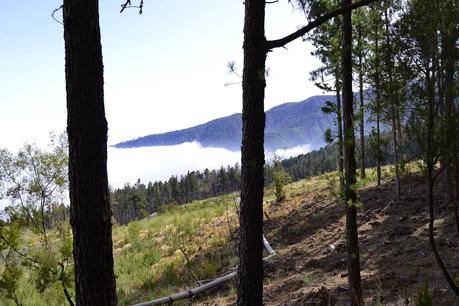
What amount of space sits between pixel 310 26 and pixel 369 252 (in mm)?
8186

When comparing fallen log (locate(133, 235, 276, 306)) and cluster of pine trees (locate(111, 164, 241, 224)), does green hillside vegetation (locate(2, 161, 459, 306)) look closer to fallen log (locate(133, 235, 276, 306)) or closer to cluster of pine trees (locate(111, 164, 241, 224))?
fallen log (locate(133, 235, 276, 306))

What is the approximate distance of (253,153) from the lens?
403 cm

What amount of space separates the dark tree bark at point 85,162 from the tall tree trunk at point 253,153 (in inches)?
56.9

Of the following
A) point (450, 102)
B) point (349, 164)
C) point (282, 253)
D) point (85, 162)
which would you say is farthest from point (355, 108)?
point (282, 253)

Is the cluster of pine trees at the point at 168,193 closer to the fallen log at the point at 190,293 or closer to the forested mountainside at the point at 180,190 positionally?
the forested mountainside at the point at 180,190

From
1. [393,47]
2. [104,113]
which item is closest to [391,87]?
[393,47]

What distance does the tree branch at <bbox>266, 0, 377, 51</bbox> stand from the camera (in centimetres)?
365

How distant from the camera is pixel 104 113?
307 centimetres

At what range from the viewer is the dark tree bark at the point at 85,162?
2.94 m

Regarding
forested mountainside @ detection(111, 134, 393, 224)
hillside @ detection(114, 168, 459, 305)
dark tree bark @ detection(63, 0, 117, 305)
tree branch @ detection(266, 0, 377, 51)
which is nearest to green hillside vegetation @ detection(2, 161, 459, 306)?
hillside @ detection(114, 168, 459, 305)

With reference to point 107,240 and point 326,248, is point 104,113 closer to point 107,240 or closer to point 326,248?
point 107,240

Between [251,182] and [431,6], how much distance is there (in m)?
4.44

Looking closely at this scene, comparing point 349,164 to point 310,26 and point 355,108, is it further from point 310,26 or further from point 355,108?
point 310,26

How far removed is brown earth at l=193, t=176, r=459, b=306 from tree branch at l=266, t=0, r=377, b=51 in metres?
3.71
